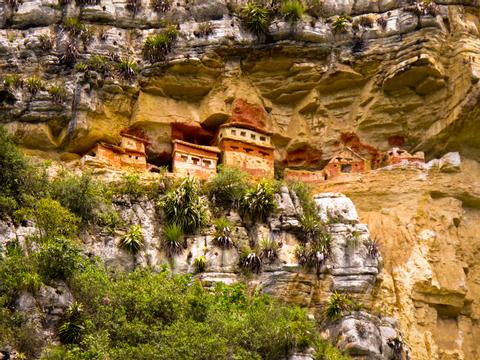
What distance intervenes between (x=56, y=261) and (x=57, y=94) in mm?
12957

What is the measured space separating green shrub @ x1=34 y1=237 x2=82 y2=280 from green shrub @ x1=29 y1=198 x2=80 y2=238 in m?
1.99

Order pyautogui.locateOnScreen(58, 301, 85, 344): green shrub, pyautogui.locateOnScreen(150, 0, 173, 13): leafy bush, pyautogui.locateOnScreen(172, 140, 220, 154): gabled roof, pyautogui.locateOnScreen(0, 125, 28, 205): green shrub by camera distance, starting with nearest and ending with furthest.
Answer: pyautogui.locateOnScreen(58, 301, 85, 344): green shrub
pyautogui.locateOnScreen(0, 125, 28, 205): green shrub
pyautogui.locateOnScreen(172, 140, 220, 154): gabled roof
pyautogui.locateOnScreen(150, 0, 173, 13): leafy bush

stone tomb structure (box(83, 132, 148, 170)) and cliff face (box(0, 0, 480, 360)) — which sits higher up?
cliff face (box(0, 0, 480, 360))

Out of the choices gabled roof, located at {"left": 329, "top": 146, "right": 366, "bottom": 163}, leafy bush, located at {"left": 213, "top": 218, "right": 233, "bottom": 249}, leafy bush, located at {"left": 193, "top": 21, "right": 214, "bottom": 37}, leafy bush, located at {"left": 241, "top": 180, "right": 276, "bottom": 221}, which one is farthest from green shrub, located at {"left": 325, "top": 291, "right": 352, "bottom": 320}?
leafy bush, located at {"left": 193, "top": 21, "right": 214, "bottom": 37}

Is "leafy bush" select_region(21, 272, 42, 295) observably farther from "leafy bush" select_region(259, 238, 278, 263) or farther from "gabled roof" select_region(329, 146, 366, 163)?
"gabled roof" select_region(329, 146, 366, 163)

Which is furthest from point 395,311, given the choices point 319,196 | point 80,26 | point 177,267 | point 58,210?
point 80,26

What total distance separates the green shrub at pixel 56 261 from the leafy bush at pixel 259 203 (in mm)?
8486

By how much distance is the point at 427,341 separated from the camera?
27641 millimetres

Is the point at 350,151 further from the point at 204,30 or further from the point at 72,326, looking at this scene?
the point at 72,326

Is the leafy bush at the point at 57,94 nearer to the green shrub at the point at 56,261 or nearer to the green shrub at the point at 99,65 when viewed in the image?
the green shrub at the point at 99,65

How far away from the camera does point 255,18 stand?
3562cm

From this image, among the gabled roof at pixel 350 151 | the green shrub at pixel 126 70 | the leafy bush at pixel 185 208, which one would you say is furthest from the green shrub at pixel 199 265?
the green shrub at pixel 126 70

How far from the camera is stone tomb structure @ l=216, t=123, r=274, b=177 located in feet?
114


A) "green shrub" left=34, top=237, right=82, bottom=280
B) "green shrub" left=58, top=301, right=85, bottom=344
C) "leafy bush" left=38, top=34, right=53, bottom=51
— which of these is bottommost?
"green shrub" left=58, top=301, right=85, bottom=344
